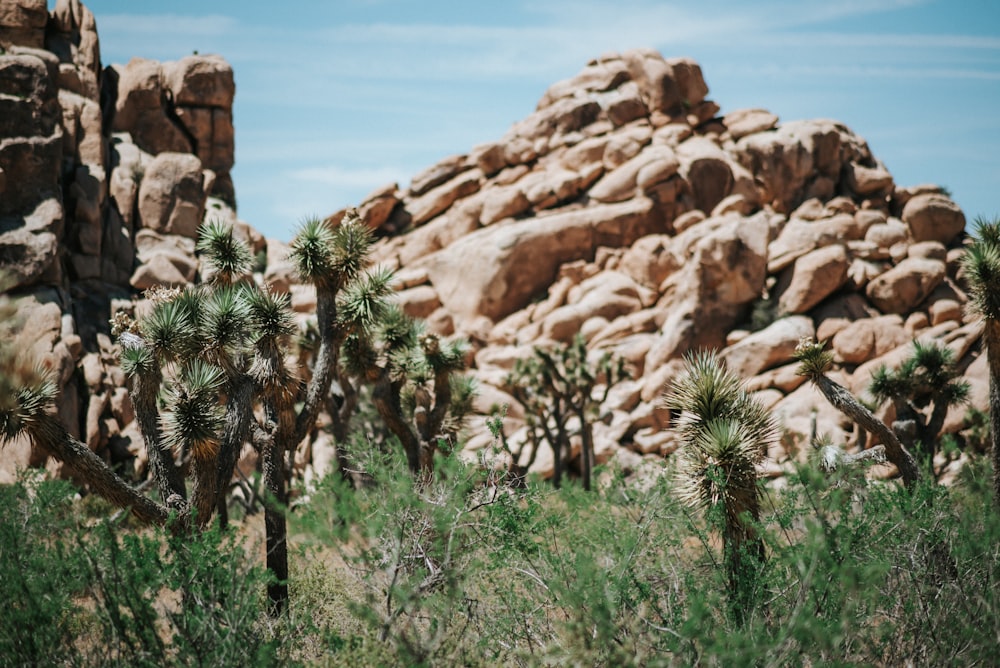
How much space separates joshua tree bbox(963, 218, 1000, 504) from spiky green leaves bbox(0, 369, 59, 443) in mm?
14759

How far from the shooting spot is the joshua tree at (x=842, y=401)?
12.7m

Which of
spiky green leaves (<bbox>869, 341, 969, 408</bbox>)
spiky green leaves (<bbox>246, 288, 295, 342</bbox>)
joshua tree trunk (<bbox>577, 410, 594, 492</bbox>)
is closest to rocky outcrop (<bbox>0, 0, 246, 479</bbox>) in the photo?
spiky green leaves (<bbox>246, 288, 295, 342</bbox>)

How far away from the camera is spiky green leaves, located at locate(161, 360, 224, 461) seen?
12.4 m

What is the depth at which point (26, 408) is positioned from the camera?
34.3 feet

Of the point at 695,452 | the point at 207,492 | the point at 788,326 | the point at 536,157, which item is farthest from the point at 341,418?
the point at 536,157

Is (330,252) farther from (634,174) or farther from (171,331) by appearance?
(634,174)

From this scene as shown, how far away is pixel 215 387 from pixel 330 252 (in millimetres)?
3241

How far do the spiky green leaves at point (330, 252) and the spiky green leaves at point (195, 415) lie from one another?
8.26 ft

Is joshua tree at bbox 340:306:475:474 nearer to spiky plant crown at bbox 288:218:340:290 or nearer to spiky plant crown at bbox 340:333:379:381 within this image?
spiky plant crown at bbox 340:333:379:381

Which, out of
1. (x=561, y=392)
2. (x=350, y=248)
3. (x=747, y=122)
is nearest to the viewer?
(x=350, y=248)

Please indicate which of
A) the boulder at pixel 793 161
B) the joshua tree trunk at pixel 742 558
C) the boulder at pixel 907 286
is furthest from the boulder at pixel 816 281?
the joshua tree trunk at pixel 742 558

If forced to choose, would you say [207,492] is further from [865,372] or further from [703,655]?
[865,372]

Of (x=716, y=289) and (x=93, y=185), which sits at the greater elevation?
(x=93, y=185)

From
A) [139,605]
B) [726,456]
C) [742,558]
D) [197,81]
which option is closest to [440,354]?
[726,456]
